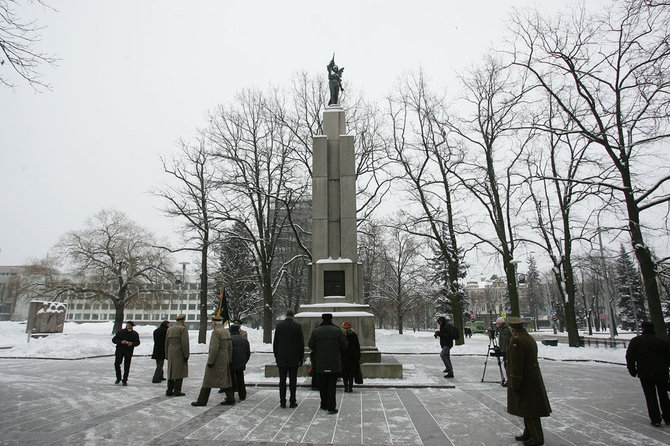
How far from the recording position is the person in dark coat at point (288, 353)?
7.38 meters

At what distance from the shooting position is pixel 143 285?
35.1 metres

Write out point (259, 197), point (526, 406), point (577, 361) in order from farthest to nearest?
point (259, 197) → point (577, 361) → point (526, 406)

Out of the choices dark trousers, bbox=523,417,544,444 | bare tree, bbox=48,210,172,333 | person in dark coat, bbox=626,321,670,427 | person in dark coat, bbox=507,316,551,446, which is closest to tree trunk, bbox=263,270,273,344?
bare tree, bbox=48,210,172,333

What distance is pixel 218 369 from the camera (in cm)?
759

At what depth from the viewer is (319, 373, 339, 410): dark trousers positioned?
704cm

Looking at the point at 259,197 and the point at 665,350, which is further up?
the point at 259,197

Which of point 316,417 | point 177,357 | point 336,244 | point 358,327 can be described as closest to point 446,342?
point 358,327

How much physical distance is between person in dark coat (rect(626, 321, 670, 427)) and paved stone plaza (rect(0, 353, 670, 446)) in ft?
1.06

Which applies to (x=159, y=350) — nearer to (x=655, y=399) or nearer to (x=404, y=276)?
(x=655, y=399)

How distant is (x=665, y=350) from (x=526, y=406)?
3155mm

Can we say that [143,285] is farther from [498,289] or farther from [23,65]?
[498,289]

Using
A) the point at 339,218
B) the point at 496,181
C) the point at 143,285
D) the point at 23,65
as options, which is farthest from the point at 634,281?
the point at 23,65

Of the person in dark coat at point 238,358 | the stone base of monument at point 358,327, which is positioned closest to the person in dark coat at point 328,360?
the person in dark coat at point 238,358

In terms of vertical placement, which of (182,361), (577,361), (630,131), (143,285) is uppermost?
(630,131)
